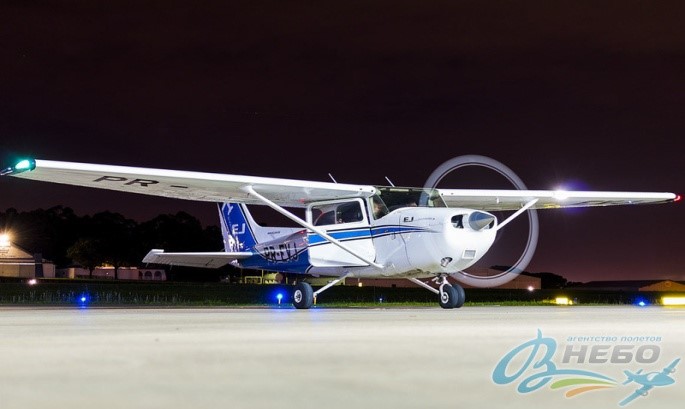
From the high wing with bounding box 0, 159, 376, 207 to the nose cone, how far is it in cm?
317

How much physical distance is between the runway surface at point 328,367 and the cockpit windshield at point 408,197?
397 inches

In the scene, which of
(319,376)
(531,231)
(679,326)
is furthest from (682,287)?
(319,376)

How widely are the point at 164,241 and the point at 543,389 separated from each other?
140 metres

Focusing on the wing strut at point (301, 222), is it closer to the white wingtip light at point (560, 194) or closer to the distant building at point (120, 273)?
the white wingtip light at point (560, 194)

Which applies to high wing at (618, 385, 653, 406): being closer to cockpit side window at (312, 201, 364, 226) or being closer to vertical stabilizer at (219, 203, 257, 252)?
cockpit side window at (312, 201, 364, 226)

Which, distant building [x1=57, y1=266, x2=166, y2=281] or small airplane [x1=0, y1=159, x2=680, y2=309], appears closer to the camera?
small airplane [x1=0, y1=159, x2=680, y2=309]

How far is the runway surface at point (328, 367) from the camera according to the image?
664cm

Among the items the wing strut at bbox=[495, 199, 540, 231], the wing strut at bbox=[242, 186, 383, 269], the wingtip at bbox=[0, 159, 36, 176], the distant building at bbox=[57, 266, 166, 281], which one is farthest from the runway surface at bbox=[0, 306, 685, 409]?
the distant building at bbox=[57, 266, 166, 281]

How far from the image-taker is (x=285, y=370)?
8.26 meters

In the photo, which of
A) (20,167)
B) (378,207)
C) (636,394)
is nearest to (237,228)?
(378,207)

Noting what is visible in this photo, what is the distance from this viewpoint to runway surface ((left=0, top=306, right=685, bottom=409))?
664 cm

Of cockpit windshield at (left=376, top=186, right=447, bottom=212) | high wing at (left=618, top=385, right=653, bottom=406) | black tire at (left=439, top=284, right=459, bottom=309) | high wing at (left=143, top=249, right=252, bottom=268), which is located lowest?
high wing at (left=618, top=385, right=653, bottom=406)

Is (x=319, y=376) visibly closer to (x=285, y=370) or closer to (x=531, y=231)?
(x=285, y=370)

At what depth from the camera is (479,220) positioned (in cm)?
2164
